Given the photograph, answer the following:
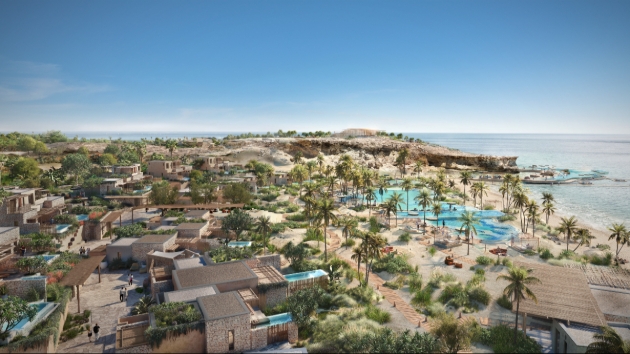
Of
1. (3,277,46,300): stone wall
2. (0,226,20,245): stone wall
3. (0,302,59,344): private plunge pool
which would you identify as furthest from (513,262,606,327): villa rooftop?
(0,226,20,245): stone wall

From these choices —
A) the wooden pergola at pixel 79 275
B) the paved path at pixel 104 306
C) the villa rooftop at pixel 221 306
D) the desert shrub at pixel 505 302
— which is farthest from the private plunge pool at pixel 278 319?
the desert shrub at pixel 505 302

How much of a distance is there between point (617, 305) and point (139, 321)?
27.9 m

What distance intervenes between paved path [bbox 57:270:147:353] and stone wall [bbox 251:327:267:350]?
6.97 metres

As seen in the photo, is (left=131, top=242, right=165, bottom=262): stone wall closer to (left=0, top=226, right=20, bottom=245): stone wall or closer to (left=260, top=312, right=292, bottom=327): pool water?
(left=0, top=226, right=20, bottom=245): stone wall

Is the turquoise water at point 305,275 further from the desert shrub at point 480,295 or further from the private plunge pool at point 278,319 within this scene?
the desert shrub at point 480,295

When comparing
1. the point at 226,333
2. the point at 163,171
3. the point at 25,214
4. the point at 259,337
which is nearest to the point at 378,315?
the point at 259,337

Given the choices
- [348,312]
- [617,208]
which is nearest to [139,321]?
[348,312]

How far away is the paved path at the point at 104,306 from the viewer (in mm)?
19312

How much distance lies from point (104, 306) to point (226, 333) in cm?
1107

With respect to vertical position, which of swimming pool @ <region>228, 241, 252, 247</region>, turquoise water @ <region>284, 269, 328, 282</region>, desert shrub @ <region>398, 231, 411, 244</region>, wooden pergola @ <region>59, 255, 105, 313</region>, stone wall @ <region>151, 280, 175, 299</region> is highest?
wooden pergola @ <region>59, 255, 105, 313</region>

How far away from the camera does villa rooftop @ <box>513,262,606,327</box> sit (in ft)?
64.4

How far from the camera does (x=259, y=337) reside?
19.1 metres

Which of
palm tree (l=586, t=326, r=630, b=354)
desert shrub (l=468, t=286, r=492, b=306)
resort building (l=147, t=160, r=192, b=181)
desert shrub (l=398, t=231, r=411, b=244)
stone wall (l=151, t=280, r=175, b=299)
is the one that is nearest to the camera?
palm tree (l=586, t=326, r=630, b=354)

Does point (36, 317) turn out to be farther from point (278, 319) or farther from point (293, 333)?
point (293, 333)
